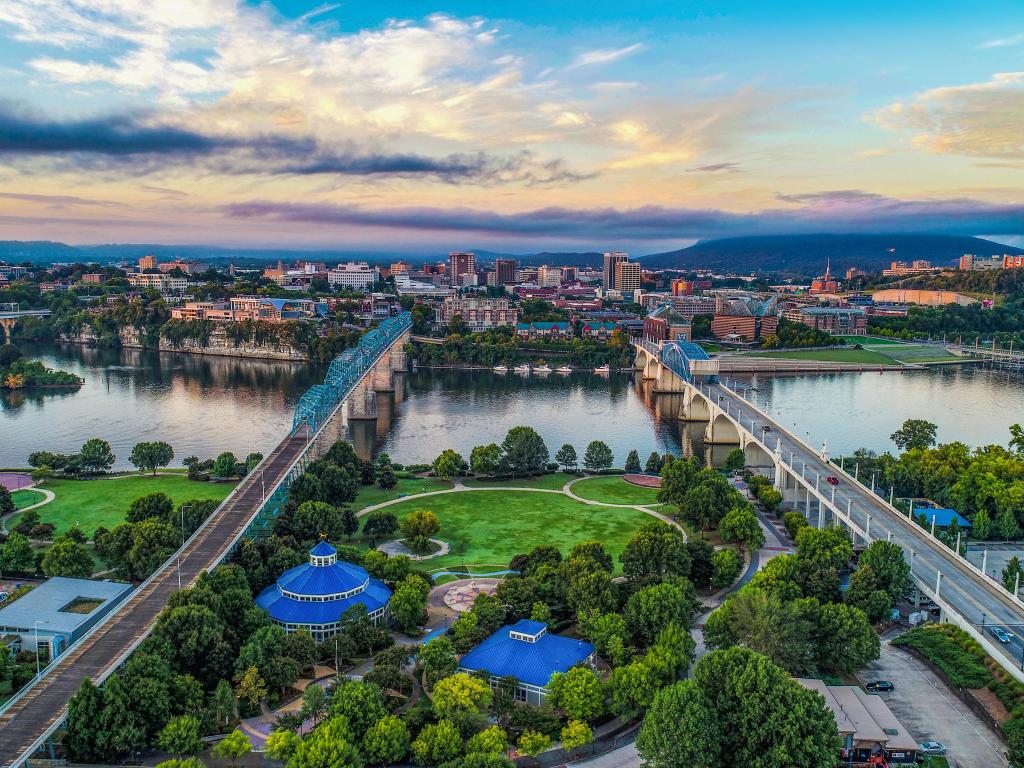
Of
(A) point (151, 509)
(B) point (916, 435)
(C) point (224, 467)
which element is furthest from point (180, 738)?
(B) point (916, 435)

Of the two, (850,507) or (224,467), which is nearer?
(850,507)

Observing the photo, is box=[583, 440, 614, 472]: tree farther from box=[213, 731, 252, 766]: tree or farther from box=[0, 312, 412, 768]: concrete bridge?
box=[213, 731, 252, 766]: tree

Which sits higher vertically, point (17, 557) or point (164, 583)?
point (164, 583)

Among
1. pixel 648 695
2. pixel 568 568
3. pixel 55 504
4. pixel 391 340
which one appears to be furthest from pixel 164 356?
pixel 648 695

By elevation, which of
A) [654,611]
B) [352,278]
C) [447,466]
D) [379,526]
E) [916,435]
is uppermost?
[352,278]

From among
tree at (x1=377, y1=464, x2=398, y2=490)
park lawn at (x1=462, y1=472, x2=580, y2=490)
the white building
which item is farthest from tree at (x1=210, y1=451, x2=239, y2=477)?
the white building

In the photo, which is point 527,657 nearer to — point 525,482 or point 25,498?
point 525,482

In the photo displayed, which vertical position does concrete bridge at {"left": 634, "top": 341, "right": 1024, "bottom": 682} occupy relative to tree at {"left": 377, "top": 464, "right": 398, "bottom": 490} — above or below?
above
